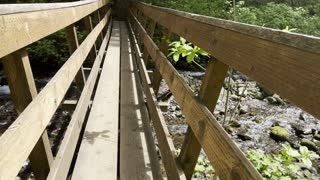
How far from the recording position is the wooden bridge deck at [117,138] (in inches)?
89.8

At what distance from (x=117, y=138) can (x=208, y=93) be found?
1348 millimetres

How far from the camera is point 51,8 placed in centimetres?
176

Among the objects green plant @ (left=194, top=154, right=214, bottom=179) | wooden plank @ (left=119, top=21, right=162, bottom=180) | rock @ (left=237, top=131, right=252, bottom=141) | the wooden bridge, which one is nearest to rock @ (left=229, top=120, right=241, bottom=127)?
rock @ (left=237, top=131, right=252, bottom=141)

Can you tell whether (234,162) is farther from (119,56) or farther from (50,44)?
(50,44)

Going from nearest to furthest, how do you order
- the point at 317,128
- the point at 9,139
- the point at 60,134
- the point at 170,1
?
the point at 9,139
the point at 60,134
the point at 317,128
the point at 170,1

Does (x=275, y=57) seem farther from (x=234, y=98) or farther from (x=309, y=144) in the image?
(x=234, y=98)

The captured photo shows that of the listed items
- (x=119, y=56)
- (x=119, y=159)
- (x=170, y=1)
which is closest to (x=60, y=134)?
(x=119, y=56)

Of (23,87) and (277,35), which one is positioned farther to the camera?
(23,87)

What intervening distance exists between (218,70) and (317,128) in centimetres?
737

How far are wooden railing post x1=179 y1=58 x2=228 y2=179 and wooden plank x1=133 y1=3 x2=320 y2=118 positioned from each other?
81mm

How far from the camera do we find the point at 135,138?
285cm

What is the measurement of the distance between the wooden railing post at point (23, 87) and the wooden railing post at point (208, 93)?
2.37 ft

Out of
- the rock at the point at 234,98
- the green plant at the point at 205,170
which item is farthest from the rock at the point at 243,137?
the rock at the point at 234,98

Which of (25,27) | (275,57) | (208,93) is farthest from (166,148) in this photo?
(275,57)
